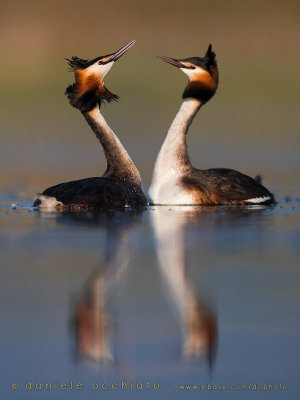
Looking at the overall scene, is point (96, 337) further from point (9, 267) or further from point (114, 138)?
point (114, 138)

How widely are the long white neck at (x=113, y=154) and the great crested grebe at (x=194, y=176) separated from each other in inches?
13.1

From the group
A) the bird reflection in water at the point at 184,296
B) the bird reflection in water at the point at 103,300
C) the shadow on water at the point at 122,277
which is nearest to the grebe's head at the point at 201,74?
the shadow on water at the point at 122,277

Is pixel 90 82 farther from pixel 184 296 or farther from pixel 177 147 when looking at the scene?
pixel 184 296

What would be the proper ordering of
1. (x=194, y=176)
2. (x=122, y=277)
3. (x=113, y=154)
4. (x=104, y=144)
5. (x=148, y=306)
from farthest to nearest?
(x=104, y=144) → (x=113, y=154) → (x=194, y=176) → (x=122, y=277) → (x=148, y=306)

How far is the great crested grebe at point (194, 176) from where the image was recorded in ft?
36.5

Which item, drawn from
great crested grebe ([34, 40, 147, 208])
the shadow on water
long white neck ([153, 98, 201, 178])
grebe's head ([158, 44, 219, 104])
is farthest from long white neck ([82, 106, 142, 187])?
the shadow on water

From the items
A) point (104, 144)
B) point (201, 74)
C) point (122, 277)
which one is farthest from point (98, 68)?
point (122, 277)

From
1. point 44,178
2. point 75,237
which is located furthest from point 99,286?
point 44,178

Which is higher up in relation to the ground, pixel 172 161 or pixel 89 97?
pixel 89 97

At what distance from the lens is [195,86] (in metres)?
11.9

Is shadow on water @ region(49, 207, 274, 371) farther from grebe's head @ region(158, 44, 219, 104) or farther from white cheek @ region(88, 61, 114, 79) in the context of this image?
grebe's head @ region(158, 44, 219, 104)

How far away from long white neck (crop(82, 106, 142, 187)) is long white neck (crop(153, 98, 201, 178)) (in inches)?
14.4

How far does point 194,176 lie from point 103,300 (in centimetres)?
597

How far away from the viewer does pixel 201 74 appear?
1190 cm
